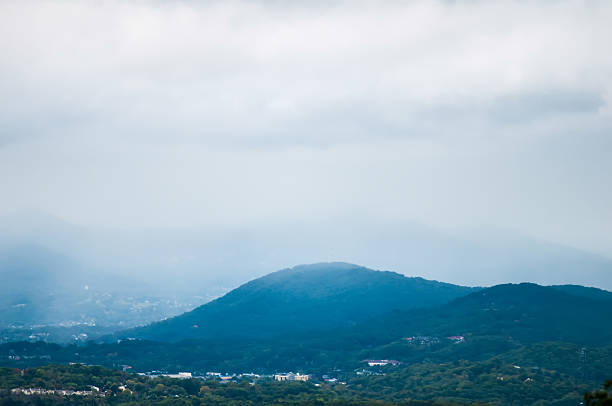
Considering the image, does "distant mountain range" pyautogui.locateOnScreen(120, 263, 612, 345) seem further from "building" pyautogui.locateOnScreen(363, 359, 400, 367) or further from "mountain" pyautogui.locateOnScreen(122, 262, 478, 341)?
"building" pyautogui.locateOnScreen(363, 359, 400, 367)

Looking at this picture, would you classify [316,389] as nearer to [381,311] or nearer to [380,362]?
[380,362]

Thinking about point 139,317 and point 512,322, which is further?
point 139,317

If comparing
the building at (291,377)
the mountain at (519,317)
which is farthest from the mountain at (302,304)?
the building at (291,377)

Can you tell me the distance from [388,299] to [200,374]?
48.6 metres

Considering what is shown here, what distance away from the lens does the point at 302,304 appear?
12631 centimetres

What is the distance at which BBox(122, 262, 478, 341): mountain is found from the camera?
379 ft

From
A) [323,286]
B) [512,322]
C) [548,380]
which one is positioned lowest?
[548,380]

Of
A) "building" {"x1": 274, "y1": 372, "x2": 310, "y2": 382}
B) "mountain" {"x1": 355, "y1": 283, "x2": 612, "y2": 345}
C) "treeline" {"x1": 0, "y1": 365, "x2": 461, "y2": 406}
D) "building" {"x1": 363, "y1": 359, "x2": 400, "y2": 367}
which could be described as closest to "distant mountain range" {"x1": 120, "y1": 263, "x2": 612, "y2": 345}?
"mountain" {"x1": 355, "y1": 283, "x2": 612, "y2": 345}

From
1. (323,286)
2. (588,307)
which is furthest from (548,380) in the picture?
(323,286)

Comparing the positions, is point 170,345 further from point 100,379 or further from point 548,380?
point 548,380

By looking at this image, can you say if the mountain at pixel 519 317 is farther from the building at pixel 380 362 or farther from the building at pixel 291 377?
the building at pixel 291 377

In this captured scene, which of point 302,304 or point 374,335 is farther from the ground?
point 302,304

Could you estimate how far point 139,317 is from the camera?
16100 cm

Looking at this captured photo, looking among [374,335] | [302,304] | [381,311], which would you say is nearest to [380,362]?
[374,335]
